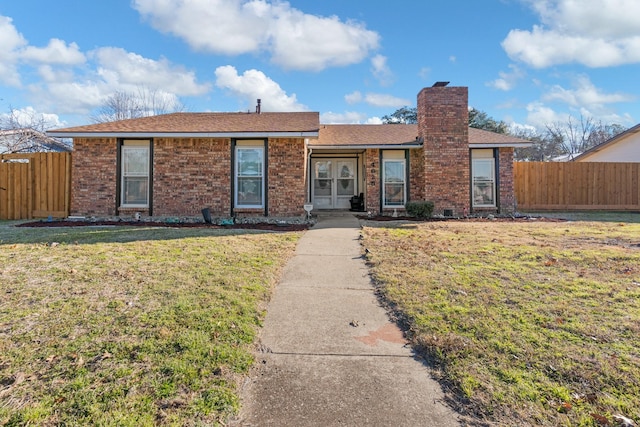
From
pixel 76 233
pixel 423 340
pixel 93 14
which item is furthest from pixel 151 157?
pixel 423 340

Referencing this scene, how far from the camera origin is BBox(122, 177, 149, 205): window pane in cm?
1224

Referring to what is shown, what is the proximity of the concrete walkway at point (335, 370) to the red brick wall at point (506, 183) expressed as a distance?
11485 millimetres

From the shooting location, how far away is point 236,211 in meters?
12.2

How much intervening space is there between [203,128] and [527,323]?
11.2 meters

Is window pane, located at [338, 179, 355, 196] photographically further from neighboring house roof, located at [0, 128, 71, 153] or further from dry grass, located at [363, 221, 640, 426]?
neighboring house roof, located at [0, 128, 71, 153]

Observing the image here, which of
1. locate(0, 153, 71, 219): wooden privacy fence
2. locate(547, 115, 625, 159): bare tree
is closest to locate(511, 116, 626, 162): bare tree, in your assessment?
locate(547, 115, 625, 159): bare tree

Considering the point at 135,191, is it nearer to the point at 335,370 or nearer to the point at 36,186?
the point at 36,186

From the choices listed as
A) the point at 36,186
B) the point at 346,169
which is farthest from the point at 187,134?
the point at 346,169

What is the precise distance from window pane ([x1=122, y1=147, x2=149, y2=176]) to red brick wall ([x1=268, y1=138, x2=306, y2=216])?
166 inches

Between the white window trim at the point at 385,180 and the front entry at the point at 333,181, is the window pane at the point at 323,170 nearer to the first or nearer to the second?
the front entry at the point at 333,181

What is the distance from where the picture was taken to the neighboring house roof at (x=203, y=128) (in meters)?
11.7

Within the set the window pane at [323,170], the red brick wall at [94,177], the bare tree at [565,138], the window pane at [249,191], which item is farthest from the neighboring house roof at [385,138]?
the bare tree at [565,138]

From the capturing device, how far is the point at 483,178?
14.4 m

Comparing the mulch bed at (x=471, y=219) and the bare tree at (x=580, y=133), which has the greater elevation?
the bare tree at (x=580, y=133)
